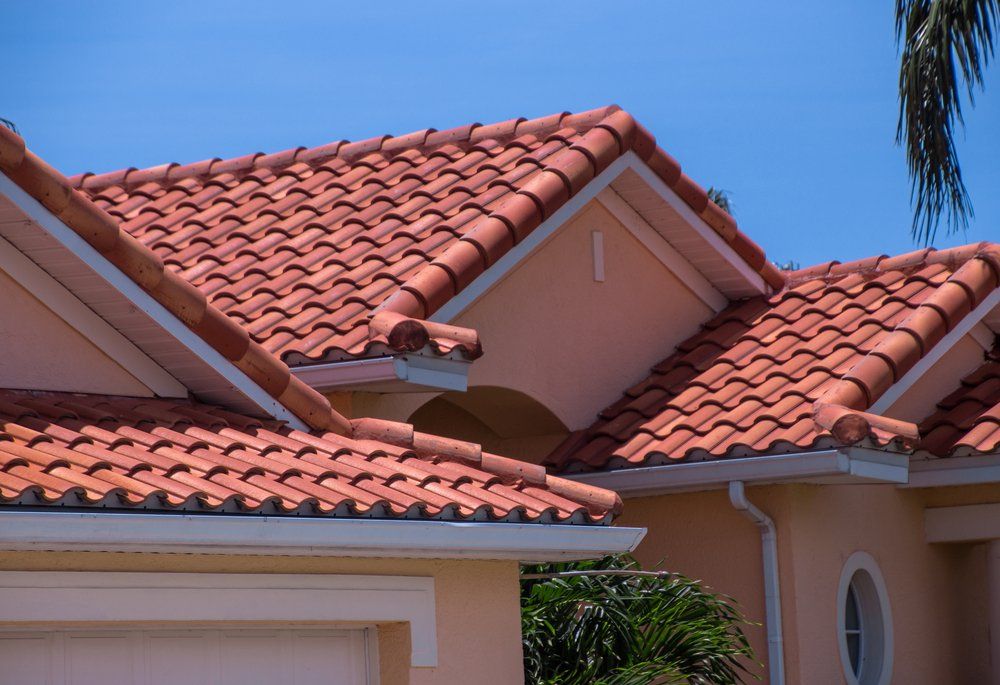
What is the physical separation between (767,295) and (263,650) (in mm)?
6991

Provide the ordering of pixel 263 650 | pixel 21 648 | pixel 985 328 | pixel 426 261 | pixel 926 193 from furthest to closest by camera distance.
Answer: pixel 926 193, pixel 985 328, pixel 426 261, pixel 263 650, pixel 21 648

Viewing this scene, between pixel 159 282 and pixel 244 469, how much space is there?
1.48 meters

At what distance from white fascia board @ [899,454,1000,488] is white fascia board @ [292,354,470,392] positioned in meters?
3.47

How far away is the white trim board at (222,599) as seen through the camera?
21.8 ft

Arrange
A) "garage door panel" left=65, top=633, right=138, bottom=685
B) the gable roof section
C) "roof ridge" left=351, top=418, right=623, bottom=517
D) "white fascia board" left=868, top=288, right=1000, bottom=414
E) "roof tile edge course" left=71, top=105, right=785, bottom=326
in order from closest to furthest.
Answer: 1. the gable roof section
2. "garage door panel" left=65, top=633, right=138, bottom=685
3. "roof ridge" left=351, top=418, right=623, bottom=517
4. "roof tile edge course" left=71, top=105, right=785, bottom=326
5. "white fascia board" left=868, top=288, right=1000, bottom=414

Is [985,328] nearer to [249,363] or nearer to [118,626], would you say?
[249,363]

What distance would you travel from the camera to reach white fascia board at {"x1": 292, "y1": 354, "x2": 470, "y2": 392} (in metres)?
9.60

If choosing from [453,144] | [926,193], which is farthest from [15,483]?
[926,193]

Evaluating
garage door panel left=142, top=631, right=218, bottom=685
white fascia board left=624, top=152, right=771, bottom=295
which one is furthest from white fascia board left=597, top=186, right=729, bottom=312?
garage door panel left=142, top=631, right=218, bottom=685

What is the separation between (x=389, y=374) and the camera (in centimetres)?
959

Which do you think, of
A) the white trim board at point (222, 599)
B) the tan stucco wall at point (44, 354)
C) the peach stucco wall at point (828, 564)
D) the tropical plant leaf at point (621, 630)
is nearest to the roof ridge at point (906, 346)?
the peach stucco wall at point (828, 564)

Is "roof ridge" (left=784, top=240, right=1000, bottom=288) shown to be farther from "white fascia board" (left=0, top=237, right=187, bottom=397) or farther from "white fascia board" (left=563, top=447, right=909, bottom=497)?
"white fascia board" (left=0, top=237, right=187, bottom=397)

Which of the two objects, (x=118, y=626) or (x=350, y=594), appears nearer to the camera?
(x=118, y=626)

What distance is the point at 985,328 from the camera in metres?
12.6
